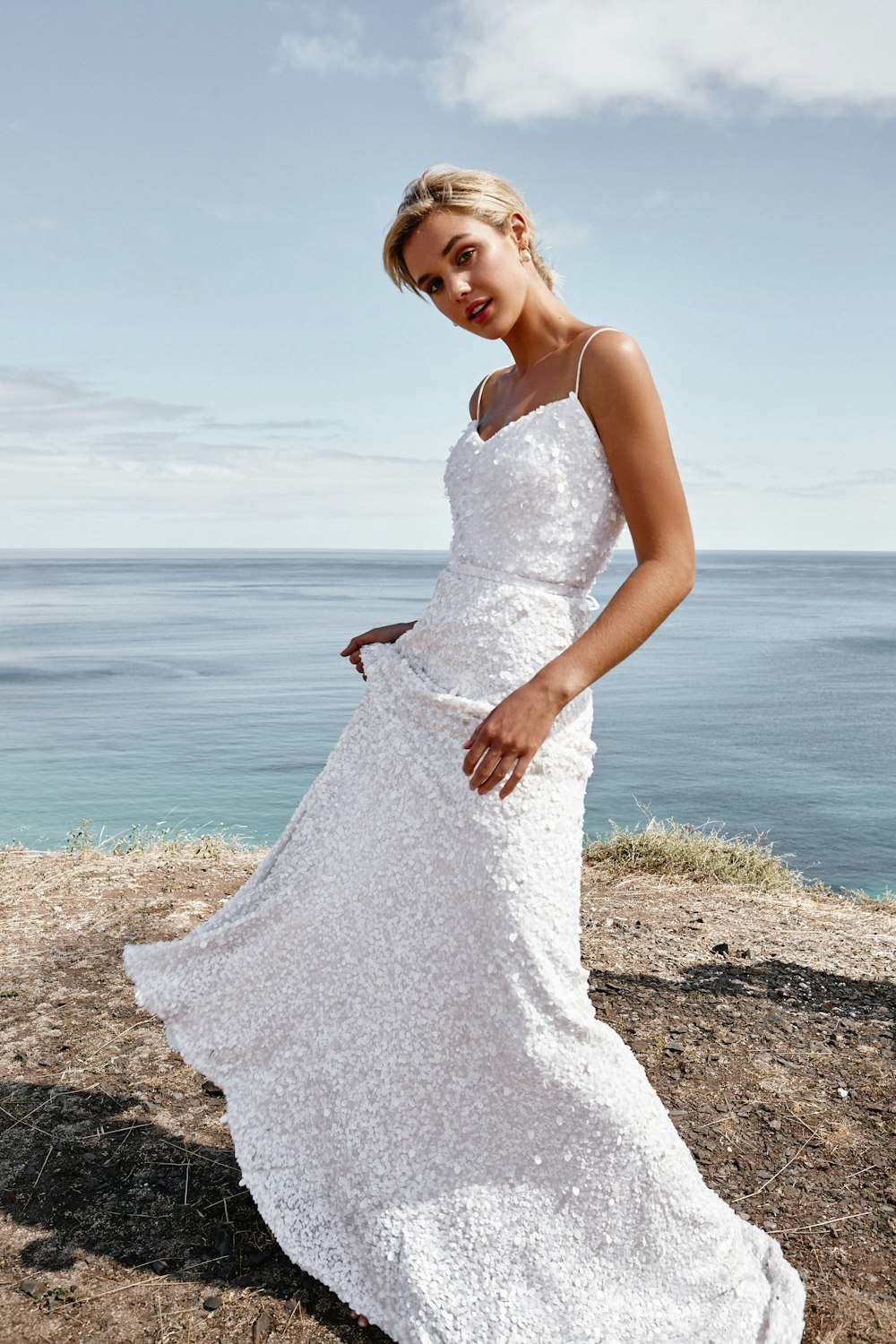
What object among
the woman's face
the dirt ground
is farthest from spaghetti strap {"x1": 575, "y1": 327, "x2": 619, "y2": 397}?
the dirt ground

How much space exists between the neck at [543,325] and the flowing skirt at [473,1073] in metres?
0.53

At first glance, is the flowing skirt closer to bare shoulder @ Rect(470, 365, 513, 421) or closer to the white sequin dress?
the white sequin dress

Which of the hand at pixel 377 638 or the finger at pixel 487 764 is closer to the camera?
the finger at pixel 487 764

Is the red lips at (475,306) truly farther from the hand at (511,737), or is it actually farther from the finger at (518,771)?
the finger at (518,771)

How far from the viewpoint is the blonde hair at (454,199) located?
7.11 ft

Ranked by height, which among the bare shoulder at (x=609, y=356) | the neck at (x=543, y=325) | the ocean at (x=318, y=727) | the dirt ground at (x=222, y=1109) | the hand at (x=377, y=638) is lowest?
the ocean at (x=318, y=727)

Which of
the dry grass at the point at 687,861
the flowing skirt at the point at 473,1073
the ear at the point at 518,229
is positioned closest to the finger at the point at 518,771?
the flowing skirt at the point at 473,1073

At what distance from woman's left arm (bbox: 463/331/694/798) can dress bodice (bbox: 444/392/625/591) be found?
50 mm

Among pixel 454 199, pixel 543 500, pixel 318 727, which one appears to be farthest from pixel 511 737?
pixel 318 727

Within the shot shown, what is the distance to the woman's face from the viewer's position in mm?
2168

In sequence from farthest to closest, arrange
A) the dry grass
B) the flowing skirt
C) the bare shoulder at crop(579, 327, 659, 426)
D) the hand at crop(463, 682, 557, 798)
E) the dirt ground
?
the dry grass, the dirt ground, the flowing skirt, the bare shoulder at crop(579, 327, 659, 426), the hand at crop(463, 682, 557, 798)

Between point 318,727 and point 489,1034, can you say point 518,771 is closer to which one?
point 489,1034

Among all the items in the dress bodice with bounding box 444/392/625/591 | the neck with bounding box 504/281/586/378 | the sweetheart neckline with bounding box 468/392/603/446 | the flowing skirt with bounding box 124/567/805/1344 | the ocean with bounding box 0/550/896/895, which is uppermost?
the neck with bounding box 504/281/586/378

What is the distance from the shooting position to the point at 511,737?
1966 millimetres
